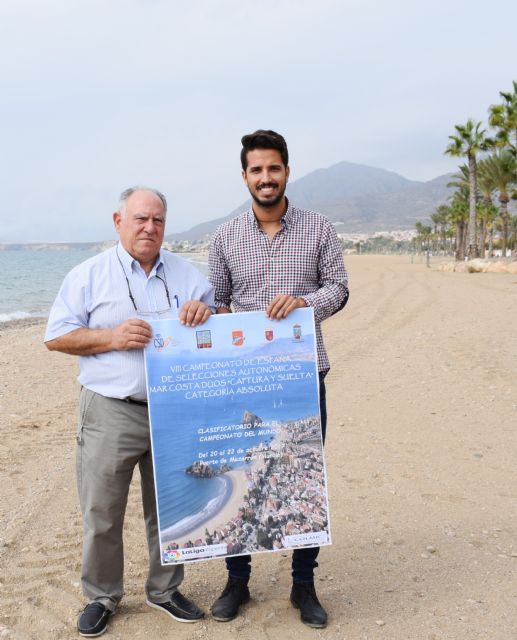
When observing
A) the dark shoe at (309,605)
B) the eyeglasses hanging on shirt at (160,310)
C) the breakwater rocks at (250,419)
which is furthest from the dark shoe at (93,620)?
the eyeglasses hanging on shirt at (160,310)

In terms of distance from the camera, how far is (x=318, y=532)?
3375 mm

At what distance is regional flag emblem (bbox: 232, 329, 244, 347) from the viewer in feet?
10.8

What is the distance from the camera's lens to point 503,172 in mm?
48125

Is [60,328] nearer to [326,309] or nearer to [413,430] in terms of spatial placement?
[326,309]

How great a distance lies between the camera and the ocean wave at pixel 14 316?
2725 centimetres

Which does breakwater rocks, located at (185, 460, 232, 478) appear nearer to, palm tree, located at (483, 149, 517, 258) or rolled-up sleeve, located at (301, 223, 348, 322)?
rolled-up sleeve, located at (301, 223, 348, 322)

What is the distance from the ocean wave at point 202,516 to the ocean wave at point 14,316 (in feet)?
83.9

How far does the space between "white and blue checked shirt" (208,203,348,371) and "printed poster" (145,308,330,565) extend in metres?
0.25

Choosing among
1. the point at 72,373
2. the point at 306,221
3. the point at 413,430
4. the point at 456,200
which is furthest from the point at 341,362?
the point at 456,200

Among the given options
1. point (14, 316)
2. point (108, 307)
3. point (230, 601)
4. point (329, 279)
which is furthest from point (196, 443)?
point (14, 316)

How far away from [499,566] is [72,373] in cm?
894

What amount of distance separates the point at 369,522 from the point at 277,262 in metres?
2.50

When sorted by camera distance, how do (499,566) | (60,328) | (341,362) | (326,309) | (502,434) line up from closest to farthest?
1. (60,328)
2. (326,309)
3. (499,566)
4. (502,434)
5. (341,362)

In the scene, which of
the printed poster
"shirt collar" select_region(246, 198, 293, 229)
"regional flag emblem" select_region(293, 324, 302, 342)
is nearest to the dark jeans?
the printed poster
